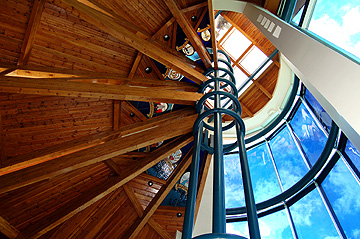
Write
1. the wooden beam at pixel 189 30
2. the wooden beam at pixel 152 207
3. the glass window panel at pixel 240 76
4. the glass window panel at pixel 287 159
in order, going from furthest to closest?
1. the glass window panel at pixel 240 76
2. the glass window panel at pixel 287 159
3. the wooden beam at pixel 152 207
4. the wooden beam at pixel 189 30

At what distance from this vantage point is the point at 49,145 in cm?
780

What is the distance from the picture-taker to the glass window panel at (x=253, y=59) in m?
12.5

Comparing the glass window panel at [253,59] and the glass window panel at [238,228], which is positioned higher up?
the glass window panel at [253,59]

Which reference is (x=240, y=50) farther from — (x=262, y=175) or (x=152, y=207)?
(x=152, y=207)

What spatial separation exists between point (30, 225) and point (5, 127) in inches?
112

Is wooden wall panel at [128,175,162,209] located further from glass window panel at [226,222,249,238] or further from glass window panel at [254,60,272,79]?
glass window panel at [254,60,272,79]

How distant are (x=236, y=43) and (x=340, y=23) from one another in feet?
32.6

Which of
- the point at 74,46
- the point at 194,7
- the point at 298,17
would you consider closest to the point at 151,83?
the point at 74,46

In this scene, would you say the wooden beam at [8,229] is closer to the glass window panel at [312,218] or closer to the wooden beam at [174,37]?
the wooden beam at [174,37]

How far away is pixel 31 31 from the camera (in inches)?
259

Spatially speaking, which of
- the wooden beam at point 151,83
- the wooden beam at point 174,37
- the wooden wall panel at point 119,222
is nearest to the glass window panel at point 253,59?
the wooden beam at point 151,83

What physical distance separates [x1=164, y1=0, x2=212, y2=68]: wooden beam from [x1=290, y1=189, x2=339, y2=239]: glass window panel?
5.57m

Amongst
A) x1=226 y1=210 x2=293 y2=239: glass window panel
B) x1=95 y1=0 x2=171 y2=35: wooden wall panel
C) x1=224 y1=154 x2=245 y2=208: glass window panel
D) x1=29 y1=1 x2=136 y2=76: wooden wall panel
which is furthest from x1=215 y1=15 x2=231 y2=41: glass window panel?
x1=226 y1=210 x2=293 y2=239: glass window panel

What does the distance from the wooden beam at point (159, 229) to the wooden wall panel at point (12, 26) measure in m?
6.56
